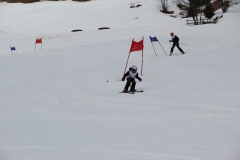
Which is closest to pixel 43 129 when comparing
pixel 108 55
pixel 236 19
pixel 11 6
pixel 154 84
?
pixel 154 84

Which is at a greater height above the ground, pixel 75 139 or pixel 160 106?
pixel 75 139

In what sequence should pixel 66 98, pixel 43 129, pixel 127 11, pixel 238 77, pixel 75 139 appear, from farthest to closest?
pixel 127 11 < pixel 238 77 < pixel 66 98 < pixel 43 129 < pixel 75 139

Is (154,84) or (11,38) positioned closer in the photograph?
(154,84)

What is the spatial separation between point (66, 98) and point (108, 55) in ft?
40.0

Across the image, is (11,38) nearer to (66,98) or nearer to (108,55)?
(108,55)

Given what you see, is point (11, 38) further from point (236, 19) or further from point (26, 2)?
point (26, 2)

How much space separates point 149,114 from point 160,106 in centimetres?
111

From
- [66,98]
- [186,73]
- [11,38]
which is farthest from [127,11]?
[66,98]

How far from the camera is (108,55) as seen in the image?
80.3ft

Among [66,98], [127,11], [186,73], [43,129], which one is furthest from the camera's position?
[127,11]

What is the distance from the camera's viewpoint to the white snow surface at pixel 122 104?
262 inches

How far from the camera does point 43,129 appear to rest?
8.15 metres

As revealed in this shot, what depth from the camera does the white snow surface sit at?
6.66 m

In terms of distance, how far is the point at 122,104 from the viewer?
1112 centimetres
